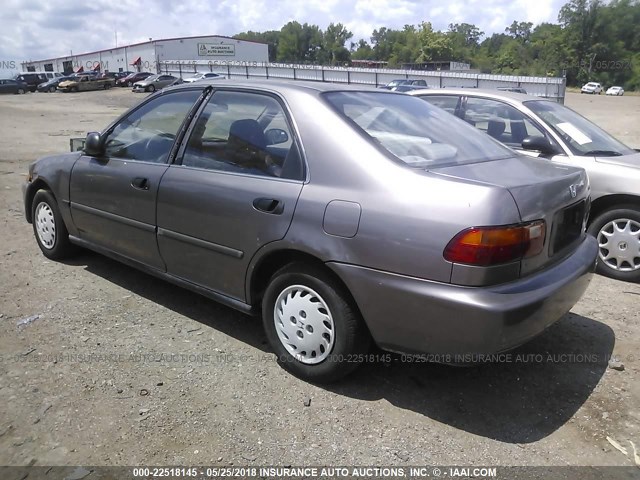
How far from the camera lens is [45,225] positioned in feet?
16.3

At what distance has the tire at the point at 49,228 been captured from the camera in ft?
15.6

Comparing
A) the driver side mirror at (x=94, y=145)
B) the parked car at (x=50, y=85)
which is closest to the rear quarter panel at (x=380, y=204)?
the driver side mirror at (x=94, y=145)

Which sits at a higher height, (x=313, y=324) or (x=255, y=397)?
(x=313, y=324)

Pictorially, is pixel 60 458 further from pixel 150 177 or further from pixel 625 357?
pixel 625 357

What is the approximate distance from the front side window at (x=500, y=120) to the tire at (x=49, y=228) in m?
4.10

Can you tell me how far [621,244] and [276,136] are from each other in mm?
3458

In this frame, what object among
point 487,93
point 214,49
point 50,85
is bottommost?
point 487,93

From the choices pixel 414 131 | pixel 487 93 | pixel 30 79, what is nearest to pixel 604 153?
pixel 487 93

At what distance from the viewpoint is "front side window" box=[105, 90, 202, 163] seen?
3770 mm

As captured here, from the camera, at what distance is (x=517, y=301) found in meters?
2.49

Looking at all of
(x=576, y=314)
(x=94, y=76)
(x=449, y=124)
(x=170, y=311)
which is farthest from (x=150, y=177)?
(x=94, y=76)

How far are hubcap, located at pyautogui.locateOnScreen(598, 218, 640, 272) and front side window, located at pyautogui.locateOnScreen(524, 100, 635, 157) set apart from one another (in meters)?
0.76

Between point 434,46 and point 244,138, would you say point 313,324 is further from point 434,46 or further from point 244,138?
point 434,46

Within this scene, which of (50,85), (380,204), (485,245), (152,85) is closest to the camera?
(485,245)
